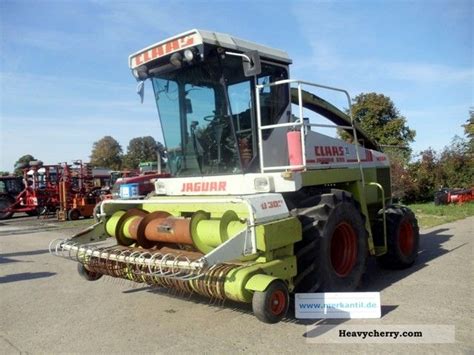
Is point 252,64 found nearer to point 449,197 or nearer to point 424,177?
point 449,197

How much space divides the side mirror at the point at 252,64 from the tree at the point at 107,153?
58.3 m

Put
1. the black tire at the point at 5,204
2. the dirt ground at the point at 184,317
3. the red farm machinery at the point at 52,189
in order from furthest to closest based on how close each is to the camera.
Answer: the black tire at the point at 5,204 < the red farm machinery at the point at 52,189 < the dirt ground at the point at 184,317

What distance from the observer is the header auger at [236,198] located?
4445 millimetres

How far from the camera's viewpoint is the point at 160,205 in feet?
18.8

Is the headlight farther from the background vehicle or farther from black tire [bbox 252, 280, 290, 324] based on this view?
the background vehicle

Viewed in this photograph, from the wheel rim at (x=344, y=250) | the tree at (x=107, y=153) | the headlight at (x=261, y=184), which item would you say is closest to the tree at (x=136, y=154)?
the tree at (x=107, y=153)

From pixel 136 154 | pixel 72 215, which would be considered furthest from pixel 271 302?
pixel 136 154

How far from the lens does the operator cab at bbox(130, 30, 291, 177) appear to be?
5367mm

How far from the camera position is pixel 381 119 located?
2867cm

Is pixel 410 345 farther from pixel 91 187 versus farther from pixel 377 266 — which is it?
pixel 91 187

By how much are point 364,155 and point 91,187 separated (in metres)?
16.4

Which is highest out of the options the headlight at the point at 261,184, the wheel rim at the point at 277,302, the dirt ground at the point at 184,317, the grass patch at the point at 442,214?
the headlight at the point at 261,184

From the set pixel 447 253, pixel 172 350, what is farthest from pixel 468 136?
pixel 172 350

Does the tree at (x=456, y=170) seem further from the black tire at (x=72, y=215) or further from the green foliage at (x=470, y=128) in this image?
the black tire at (x=72, y=215)
